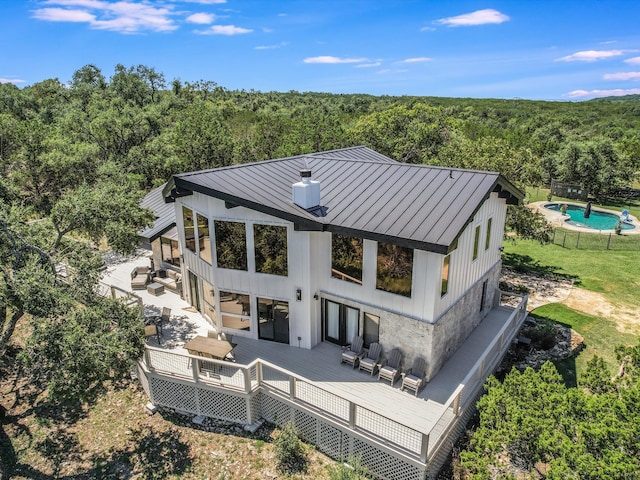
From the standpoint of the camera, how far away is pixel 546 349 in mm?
15398

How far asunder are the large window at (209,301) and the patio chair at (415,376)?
6801 mm

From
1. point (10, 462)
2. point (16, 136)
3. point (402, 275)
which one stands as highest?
point (16, 136)

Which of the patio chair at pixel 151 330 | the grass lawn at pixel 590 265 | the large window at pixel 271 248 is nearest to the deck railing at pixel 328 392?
the patio chair at pixel 151 330

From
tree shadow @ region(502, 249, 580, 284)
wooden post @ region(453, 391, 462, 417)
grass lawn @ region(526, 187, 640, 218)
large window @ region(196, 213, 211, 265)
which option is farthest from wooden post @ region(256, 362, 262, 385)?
grass lawn @ region(526, 187, 640, 218)

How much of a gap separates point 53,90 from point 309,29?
44059 millimetres

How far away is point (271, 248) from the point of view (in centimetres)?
1274

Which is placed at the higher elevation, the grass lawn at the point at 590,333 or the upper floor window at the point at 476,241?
the upper floor window at the point at 476,241

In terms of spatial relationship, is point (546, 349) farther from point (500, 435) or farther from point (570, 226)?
point (570, 226)

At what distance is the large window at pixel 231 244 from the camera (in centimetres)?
1289

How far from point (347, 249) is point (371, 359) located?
3.34 meters

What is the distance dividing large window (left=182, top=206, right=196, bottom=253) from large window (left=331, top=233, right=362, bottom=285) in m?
5.26

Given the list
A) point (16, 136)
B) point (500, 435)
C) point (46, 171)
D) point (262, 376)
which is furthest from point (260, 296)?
point (16, 136)

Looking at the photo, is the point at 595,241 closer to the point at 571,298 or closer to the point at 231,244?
the point at 571,298

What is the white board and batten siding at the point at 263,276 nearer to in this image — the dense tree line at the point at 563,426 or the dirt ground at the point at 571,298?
the dense tree line at the point at 563,426
